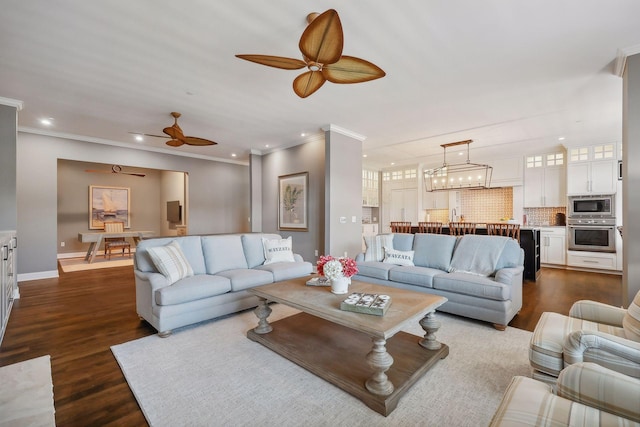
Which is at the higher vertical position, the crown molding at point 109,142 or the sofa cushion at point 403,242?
the crown molding at point 109,142

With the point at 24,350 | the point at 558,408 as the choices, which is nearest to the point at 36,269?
the point at 24,350

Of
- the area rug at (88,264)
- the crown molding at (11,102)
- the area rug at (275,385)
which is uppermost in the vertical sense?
the crown molding at (11,102)

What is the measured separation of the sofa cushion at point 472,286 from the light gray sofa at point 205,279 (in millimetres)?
1751

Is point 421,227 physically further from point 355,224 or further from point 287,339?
point 287,339

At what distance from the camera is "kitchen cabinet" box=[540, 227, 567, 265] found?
6.33m

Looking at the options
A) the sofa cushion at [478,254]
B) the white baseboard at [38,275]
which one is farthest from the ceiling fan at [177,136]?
the sofa cushion at [478,254]

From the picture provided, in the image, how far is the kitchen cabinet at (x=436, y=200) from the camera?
27.2 feet

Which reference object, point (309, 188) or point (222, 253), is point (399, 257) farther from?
point (309, 188)

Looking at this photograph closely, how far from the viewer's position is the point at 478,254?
356cm

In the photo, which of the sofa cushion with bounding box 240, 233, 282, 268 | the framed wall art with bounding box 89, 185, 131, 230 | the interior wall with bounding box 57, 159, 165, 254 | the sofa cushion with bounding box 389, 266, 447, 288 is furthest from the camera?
the framed wall art with bounding box 89, 185, 131, 230

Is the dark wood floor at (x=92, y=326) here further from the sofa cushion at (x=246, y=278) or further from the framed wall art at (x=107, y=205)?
the framed wall art at (x=107, y=205)

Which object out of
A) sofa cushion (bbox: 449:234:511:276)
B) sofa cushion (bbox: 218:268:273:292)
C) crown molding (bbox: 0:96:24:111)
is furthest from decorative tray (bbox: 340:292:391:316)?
crown molding (bbox: 0:96:24:111)

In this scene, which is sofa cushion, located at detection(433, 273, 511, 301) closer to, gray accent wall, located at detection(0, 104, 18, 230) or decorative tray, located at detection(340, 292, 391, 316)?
decorative tray, located at detection(340, 292, 391, 316)

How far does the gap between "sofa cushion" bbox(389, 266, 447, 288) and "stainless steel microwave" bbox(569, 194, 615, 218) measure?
186 inches
